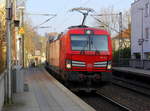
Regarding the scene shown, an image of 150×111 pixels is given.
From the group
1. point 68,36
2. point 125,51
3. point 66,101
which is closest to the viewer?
point 66,101

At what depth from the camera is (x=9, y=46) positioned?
12.0 m

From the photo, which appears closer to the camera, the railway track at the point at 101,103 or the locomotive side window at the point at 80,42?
the railway track at the point at 101,103

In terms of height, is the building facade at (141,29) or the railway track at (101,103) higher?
the building facade at (141,29)

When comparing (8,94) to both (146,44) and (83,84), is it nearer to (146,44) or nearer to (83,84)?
(83,84)

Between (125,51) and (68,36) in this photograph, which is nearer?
(68,36)

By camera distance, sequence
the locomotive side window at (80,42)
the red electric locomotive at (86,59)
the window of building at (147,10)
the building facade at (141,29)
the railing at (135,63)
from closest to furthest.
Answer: the red electric locomotive at (86,59)
the locomotive side window at (80,42)
the railing at (135,63)
the window of building at (147,10)
the building facade at (141,29)

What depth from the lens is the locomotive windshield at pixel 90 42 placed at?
60.4 feet

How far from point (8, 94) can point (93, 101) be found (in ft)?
19.9

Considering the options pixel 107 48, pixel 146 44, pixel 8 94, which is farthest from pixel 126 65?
pixel 8 94

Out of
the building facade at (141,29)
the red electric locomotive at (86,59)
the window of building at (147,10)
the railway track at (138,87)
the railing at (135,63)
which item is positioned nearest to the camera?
the red electric locomotive at (86,59)

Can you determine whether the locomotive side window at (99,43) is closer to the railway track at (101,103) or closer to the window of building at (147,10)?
the railway track at (101,103)

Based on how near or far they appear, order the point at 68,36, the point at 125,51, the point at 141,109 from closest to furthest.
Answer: the point at 141,109, the point at 68,36, the point at 125,51

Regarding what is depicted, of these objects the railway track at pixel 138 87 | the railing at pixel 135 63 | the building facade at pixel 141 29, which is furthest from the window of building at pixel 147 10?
the railway track at pixel 138 87

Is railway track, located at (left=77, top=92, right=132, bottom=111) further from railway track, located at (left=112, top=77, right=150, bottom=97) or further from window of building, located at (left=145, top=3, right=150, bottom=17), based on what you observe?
window of building, located at (left=145, top=3, right=150, bottom=17)
